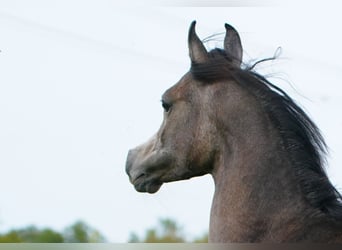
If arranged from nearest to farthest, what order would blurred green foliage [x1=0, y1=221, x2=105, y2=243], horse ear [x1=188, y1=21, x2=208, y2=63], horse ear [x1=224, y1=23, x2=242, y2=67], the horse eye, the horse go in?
the horse
horse ear [x1=188, y1=21, x2=208, y2=63]
the horse eye
horse ear [x1=224, y1=23, x2=242, y2=67]
blurred green foliage [x1=0, y1=221, x2=105, y2=243]

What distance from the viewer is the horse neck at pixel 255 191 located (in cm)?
565

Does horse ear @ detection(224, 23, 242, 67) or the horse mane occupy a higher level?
horse ear @ detection(224, 23, 242, 67)

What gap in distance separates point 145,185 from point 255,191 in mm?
1110

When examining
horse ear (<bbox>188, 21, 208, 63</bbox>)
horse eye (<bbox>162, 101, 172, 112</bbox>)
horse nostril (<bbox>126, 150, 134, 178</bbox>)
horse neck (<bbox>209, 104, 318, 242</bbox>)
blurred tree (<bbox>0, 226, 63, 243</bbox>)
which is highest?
horse ear (<bbox>188, 21, 208, 63</bbox>)

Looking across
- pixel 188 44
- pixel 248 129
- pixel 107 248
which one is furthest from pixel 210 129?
pixel 107 248

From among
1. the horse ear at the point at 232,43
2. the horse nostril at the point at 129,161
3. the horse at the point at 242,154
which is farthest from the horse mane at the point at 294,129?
the horse nostril at the point at 129,161

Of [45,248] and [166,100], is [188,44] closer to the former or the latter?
[166,100]

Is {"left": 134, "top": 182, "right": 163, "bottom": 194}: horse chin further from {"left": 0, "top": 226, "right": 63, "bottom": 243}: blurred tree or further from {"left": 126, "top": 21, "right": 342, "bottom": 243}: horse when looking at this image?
{"left": 0, "top": 226, "right": 63, "bottom": 243}: blurred tree

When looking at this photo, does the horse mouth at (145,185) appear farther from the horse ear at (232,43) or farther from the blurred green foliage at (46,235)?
the blurred green foliage at (46,235)

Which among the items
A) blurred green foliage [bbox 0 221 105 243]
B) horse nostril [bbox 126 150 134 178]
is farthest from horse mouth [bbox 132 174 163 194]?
blurred green foliage [bbox 0 221 105 243]

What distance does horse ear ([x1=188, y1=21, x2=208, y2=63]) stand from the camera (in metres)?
6.43

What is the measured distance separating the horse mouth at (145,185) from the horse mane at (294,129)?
87 centimetres

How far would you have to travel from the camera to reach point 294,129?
594 centimetres

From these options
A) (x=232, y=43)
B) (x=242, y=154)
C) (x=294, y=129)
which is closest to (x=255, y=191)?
(x=242, y=154)
